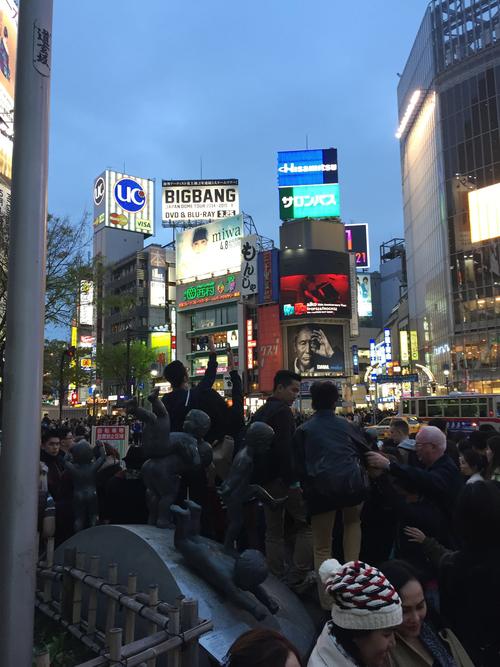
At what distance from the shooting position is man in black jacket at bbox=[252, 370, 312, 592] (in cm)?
472

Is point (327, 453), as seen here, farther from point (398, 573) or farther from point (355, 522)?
point (398, 573)

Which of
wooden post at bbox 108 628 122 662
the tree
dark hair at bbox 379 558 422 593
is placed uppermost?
the tree

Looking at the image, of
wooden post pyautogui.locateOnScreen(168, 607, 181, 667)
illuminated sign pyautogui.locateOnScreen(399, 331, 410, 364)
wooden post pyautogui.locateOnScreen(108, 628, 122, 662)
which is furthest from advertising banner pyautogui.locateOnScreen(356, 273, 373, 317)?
wooden post pyautogui.locateOnScreen(108, 628, 122, 662)

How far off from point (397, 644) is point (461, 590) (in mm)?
505

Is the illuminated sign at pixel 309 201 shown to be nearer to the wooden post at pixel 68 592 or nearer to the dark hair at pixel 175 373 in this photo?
the dark hair at pixel 175 373

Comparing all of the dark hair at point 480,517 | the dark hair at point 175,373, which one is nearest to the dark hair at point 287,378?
the dark hair at point 175,373

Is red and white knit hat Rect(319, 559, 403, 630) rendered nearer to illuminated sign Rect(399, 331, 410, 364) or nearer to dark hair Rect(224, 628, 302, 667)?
dark hair Rect(224, 628, 302, 667)

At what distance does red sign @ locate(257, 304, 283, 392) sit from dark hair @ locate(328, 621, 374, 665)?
49343 mm

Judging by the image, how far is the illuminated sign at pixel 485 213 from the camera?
43219 mm

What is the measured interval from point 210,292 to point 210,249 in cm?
499

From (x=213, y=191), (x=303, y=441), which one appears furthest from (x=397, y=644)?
(x=213, y=191)

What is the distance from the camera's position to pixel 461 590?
267cm

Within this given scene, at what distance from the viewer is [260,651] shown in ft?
5.57

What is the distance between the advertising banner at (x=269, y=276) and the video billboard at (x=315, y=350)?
3691 mm
